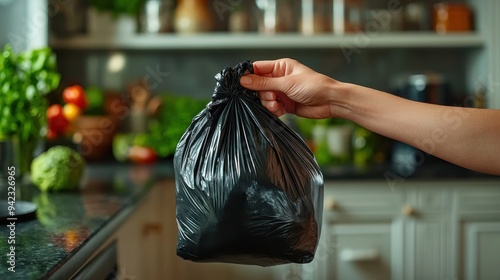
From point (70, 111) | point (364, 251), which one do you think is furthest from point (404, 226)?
point (70, 111)

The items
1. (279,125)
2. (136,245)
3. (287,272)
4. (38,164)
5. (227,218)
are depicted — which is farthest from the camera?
(287,272)

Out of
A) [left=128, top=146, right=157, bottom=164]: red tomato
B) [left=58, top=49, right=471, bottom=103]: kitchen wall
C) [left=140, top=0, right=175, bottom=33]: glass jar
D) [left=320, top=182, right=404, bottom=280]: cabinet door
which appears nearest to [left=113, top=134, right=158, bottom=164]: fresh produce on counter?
[left=128, top=146, right=157, bottom=164]: red tomato

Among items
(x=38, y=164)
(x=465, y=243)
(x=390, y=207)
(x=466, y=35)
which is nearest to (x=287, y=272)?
(x=390, y=207)

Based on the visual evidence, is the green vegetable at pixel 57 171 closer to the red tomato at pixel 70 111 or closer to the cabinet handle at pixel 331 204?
the red tomato at pixel 70 111

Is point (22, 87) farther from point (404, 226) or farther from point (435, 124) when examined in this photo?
point (404, 226)

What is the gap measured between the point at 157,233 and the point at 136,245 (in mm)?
333

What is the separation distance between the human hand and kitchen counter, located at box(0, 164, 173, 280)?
401 millimetres

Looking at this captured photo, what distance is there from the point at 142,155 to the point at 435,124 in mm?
1791

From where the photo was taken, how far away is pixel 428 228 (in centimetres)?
255

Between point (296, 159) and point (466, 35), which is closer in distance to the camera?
point (296, 159)

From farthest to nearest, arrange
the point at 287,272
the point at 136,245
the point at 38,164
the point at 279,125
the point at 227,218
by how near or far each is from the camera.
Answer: the point at 287,272 → the point at 136,245 → the point at 38,164 → the point at 279,125 → the point at 227,218

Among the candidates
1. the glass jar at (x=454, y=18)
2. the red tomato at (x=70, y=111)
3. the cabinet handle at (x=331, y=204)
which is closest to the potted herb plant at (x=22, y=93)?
the red tomato at (x=70, y=111)

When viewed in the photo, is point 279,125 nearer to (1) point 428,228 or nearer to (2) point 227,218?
(2) point 227,218

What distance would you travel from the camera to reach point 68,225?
1379 mm
